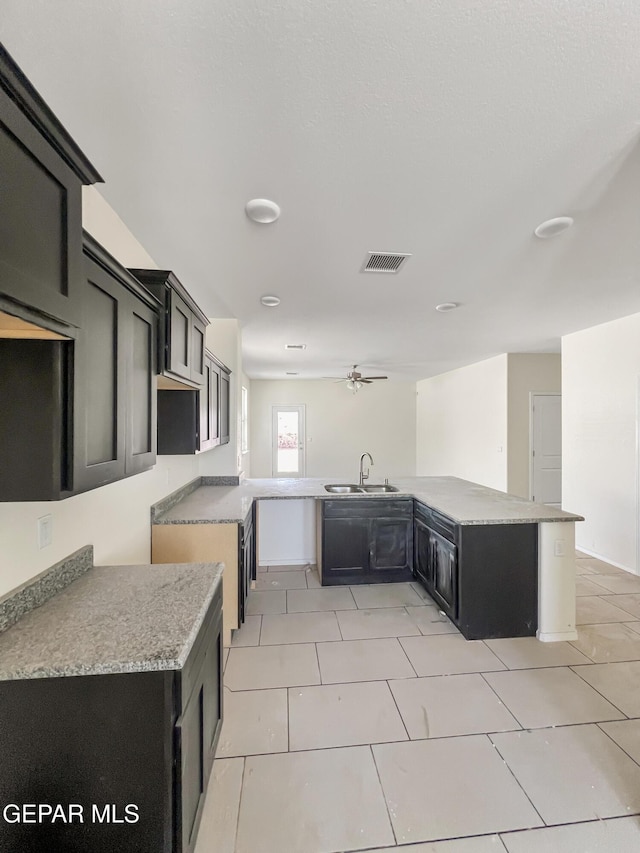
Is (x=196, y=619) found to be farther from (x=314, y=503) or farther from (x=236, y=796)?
(x=314, y=503)

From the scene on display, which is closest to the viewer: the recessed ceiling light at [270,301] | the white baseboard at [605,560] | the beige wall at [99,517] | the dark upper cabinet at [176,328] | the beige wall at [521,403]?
the beige wall at [99,517]

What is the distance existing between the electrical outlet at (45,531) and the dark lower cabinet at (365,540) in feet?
7.74

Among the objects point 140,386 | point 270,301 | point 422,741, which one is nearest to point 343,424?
point 270,301

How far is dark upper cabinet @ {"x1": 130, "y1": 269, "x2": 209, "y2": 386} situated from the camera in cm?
174

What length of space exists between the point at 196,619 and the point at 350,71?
73.3 inches

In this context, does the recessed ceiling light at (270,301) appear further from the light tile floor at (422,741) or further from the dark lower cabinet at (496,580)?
the light tile floor at (422,741)

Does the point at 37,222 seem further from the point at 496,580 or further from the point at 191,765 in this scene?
the point at 496,580

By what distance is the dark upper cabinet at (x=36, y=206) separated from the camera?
2.54ft

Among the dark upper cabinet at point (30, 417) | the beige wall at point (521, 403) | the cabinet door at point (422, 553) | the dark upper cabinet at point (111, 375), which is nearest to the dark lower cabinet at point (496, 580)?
the cabinet door at point (422, 553)

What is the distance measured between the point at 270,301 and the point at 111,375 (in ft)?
7.12

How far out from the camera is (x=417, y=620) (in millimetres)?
2898

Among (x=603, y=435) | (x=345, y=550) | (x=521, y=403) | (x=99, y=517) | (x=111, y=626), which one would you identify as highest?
(x=521, y=403)

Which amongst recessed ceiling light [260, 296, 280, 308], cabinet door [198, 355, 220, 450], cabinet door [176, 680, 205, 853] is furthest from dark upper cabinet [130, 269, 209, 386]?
cabinet door [176, 680, 205, 853]

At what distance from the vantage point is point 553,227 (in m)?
2.02
